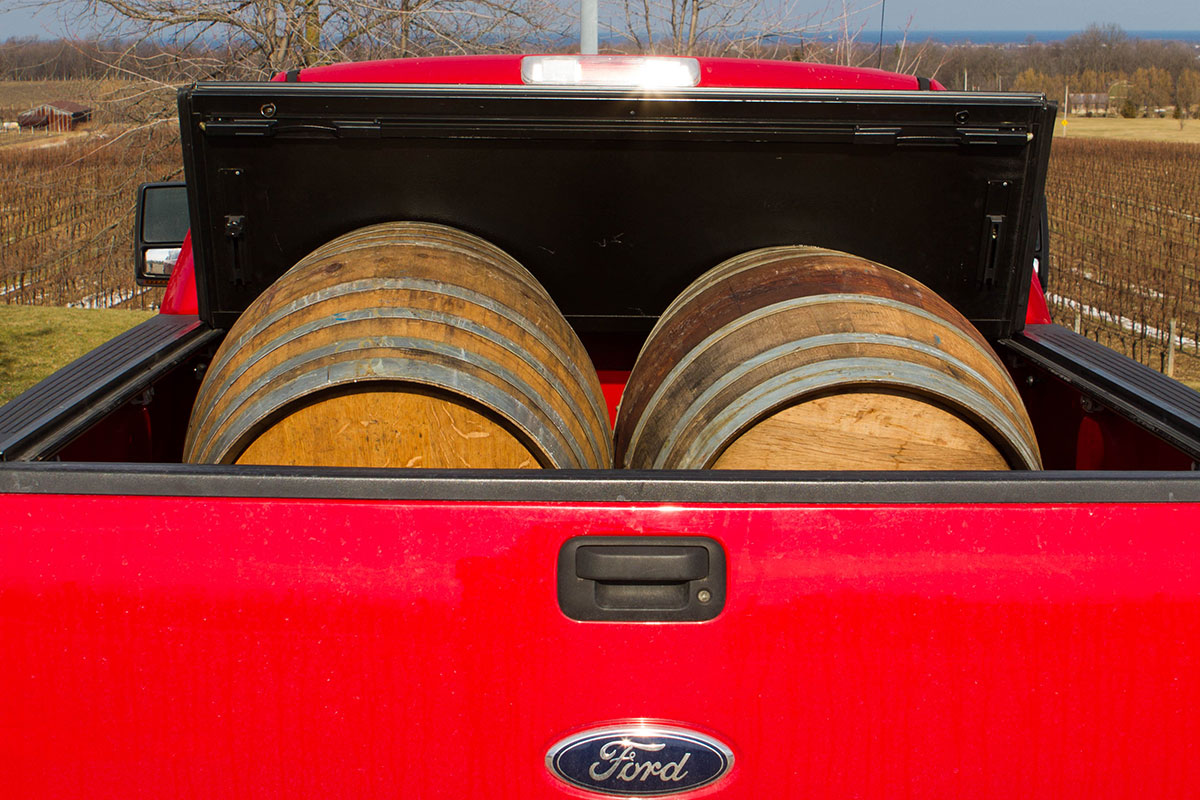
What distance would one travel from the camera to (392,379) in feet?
6.21

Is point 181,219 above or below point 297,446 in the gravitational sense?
above

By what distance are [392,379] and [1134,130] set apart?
311ft

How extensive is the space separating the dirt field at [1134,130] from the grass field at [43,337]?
2720 inches

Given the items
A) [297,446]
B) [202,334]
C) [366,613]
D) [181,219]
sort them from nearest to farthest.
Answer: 1. [366,613]
2. [297,446]
3. [202,334]
4. [181,219]

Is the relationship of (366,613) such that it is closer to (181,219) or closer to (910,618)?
(910,618)

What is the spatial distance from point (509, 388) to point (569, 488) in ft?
1.82

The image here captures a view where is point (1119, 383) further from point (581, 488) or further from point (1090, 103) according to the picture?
point (1090, 103)

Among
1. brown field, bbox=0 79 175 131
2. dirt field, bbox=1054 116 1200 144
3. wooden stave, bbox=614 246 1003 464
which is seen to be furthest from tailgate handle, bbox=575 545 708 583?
dirt field, bbox=1054 116 1200 144

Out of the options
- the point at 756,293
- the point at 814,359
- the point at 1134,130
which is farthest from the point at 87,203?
the point at 1134,130

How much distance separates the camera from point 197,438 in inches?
82.0

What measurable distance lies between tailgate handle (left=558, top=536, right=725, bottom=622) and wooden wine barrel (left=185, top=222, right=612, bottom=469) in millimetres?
508

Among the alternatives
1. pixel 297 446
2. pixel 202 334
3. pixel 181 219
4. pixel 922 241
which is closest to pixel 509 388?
pixel 297 446

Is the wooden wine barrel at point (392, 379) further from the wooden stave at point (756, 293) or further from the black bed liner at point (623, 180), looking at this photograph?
the black bed liner at point (623, 180)

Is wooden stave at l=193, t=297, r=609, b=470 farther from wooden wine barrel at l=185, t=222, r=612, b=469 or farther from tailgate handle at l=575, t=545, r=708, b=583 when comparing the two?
tailgate handle at l=575, t=545, r=708, b=583
